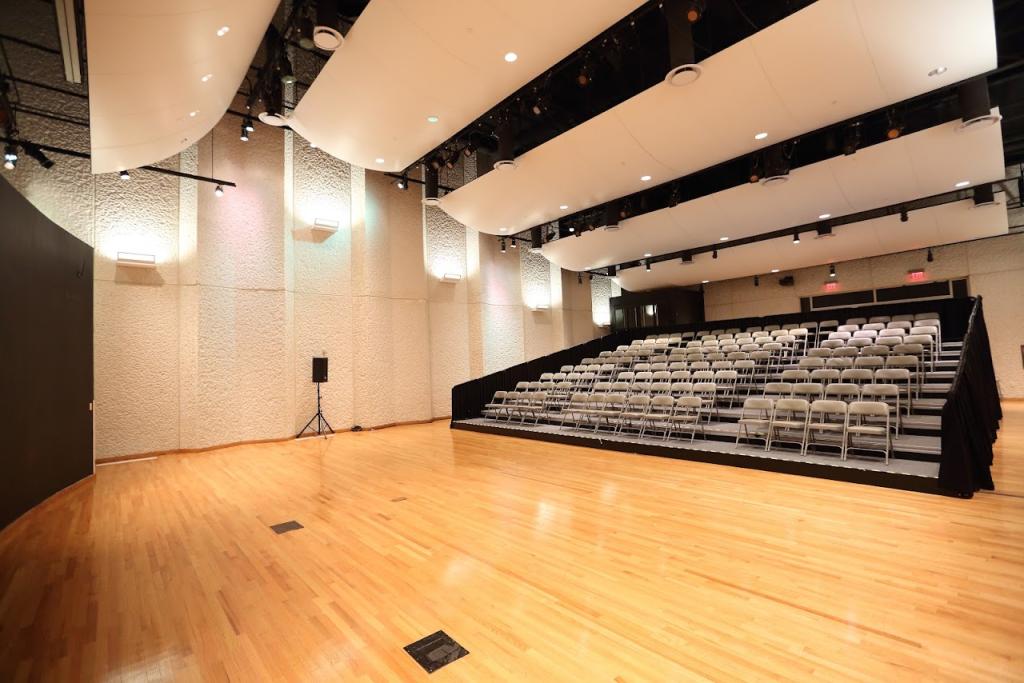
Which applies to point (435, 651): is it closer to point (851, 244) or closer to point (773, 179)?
point (773, 179)

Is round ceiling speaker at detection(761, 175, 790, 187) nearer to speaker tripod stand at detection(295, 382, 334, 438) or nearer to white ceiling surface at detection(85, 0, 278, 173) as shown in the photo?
white ceiling surface at detection(85, 0, 278, 173)

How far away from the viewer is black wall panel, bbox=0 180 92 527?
3.79m

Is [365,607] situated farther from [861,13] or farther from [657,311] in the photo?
[657,311]

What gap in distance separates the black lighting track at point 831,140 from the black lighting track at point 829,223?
1.26m

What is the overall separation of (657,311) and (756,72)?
26.6ft

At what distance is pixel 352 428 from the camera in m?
9.21

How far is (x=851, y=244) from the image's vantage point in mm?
9328

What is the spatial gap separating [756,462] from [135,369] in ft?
28.7

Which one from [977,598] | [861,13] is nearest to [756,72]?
[861,13]

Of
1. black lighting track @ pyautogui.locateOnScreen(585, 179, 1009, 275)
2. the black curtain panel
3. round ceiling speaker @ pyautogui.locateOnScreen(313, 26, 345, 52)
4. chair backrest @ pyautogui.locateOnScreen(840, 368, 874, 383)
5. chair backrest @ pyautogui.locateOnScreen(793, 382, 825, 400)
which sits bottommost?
the black curtain panel

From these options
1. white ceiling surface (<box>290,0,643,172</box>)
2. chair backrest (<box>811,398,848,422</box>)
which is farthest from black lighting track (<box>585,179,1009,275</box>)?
white ceiling surface (<box>290,0,643,172</box>)

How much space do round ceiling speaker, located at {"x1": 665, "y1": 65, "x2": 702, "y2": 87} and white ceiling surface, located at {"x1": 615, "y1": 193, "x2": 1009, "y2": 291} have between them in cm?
572

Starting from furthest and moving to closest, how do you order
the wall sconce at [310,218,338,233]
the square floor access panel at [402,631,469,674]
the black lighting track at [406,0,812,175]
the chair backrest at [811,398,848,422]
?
the wall sconce at [310,218,338,233]
the black lighting track at [406,0,812,175]
the chair backrest at [811,398,848,422]
the square floor access panel at [402,631,469,674]

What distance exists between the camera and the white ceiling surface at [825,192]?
6.36 m
